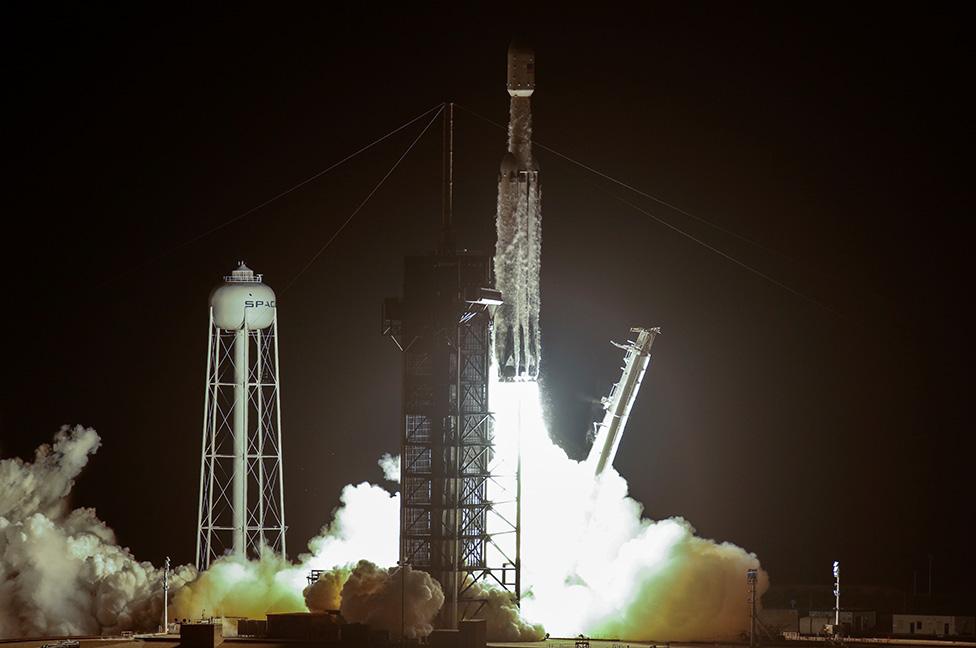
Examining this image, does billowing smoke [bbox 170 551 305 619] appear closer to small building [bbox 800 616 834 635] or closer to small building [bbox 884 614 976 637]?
small building [bbox 800 616 834 635]

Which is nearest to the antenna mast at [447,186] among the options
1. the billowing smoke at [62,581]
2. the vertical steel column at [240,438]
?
the vertical steel column at [240,438]

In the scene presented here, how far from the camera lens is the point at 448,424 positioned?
63.4 meters

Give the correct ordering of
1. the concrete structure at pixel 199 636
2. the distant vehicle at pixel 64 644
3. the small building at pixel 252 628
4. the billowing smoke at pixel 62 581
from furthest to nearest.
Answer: the billowing smoke at pixel 62 581, the small building at pixel 252 628, the distant vehicle at pixel 64 644, the concrete structure at pixel 199 636

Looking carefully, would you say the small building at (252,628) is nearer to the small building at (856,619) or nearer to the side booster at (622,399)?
the side booster at (622,399)

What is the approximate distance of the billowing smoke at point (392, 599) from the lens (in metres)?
61.1

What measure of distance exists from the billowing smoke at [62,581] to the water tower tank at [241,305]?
7.69 m

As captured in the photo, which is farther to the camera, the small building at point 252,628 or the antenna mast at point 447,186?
the antenna mast at point 447,186

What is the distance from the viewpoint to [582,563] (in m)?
66.9

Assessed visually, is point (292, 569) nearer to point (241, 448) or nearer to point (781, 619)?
point (241, 448)

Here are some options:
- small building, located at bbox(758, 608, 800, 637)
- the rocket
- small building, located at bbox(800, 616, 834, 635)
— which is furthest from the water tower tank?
small building, located at bbox(800, 616, 834, 635)

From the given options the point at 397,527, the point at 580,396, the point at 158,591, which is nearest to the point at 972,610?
the point at 580,396

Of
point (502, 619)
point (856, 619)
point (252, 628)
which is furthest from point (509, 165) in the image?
point (856, 619)

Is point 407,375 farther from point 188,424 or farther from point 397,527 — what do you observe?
point 188,424

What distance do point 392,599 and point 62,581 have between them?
13184mm
